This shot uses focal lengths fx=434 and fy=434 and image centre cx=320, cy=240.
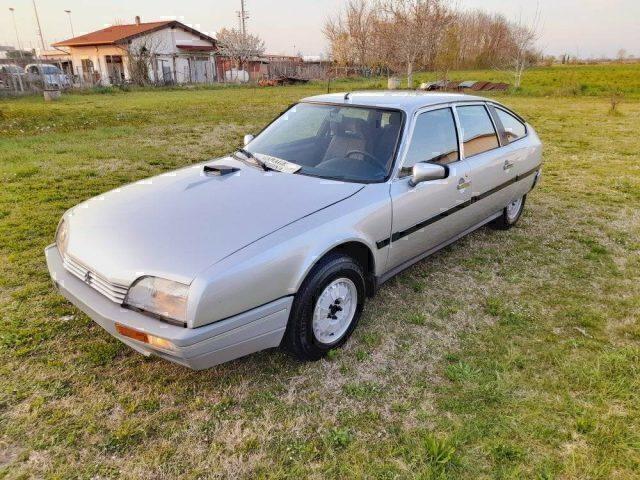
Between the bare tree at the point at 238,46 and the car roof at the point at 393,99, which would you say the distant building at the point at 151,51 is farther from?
the car roof at the point at 393,99

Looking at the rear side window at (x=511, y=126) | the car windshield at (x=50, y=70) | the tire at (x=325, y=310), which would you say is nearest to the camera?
the tire at (x=325, y=310)

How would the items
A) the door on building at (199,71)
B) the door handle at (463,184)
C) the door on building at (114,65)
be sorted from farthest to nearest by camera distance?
the door on building at (199,71) < the door on building at (114,65) < the door handle at (463,184)

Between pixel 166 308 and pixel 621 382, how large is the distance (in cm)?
265

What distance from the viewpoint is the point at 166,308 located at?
2.10 metres

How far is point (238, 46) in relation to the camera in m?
42.2

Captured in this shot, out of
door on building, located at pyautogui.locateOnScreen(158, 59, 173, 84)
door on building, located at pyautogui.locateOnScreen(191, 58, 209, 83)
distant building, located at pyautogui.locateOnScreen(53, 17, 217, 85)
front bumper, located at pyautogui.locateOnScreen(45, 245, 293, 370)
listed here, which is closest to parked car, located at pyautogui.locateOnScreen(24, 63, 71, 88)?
distant building, located at pyautogui.locateOnScreen(53, 17, 217, 85)

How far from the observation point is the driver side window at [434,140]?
3215 mm

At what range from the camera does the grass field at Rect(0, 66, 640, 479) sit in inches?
82.2

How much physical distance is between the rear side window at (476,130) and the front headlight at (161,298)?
2.70 m

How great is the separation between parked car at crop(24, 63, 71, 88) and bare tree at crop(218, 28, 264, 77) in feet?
58.6

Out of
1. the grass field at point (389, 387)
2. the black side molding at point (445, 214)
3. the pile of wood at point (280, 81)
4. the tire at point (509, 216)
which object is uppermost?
the pile of wood at point (280, 81)

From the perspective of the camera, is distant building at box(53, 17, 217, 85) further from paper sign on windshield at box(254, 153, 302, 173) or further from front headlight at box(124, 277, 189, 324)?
front headlight at box(124, 277, 189, 324)

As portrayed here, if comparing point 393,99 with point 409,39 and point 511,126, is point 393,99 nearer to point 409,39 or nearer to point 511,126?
point 511,126

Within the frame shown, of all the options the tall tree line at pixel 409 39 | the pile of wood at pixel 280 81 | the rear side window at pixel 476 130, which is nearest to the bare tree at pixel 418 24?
the tall tree line at pixel 409 39
